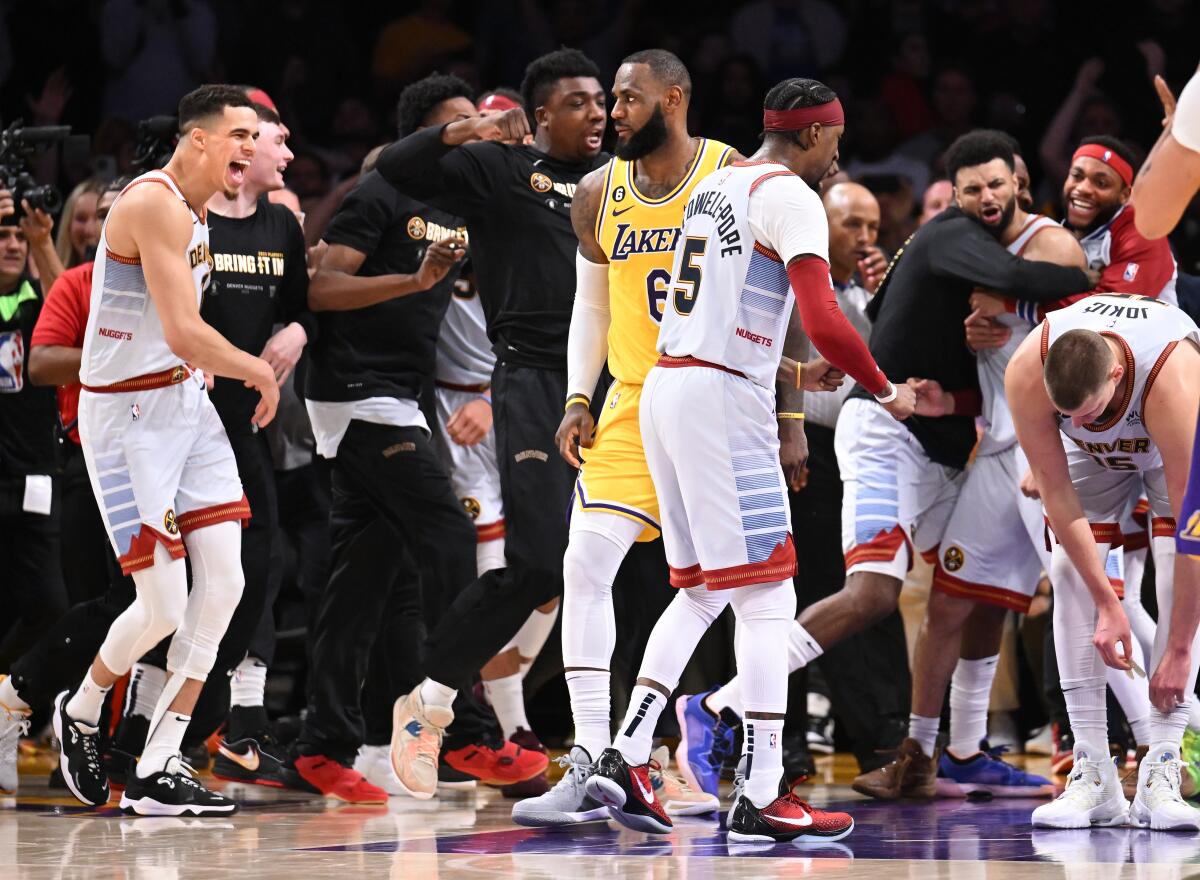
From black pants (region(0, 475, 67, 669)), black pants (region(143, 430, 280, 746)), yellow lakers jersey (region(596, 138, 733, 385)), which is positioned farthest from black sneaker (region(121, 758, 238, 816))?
black pants (region(0, 475, 67, 669))

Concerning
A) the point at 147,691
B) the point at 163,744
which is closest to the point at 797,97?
the point at 163,744

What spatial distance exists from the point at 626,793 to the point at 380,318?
2.29m

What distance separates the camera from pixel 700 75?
10.9m

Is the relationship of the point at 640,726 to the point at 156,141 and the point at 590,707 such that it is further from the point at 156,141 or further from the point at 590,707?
the point at 156,141

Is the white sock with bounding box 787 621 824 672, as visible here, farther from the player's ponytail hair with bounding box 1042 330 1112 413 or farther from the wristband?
the player's ponytail hair with bounding box 1042 330 1112 413

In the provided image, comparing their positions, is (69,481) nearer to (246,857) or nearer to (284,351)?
(284,351)

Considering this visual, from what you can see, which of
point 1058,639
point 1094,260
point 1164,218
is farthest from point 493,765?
point 1164,218

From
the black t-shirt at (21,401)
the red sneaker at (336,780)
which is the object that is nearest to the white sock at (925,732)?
the red sneaker at (336,780)

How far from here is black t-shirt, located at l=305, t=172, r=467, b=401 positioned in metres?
6.31

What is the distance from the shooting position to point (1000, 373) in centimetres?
625

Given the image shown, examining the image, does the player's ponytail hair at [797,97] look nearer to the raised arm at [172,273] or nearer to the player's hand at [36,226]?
the raised arm at [172,273]

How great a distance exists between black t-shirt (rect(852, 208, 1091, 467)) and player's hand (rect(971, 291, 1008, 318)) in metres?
0.04

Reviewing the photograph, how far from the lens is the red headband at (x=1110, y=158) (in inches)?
263

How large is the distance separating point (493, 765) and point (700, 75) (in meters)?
5.86
